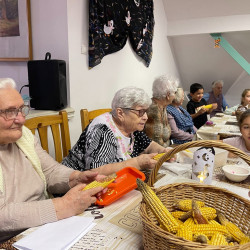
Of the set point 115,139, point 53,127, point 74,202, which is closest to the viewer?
point 74,202

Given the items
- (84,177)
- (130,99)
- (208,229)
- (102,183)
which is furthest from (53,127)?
(208,229)

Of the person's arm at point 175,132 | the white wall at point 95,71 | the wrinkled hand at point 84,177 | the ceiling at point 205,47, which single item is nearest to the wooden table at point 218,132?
the person's arm at point 175,132

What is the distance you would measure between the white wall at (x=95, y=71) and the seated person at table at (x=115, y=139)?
3.34 ft

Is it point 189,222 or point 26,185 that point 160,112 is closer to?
point 26,185

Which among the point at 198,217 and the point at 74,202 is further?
the point at 74,202

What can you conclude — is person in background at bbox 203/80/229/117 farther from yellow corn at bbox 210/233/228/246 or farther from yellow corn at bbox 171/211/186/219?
yellow corn at bbox 210/233/228/246

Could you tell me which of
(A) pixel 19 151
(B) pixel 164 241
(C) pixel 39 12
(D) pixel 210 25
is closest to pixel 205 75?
(D) pixel 210 25

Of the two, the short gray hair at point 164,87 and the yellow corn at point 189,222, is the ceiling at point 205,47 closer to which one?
the short gray hair at point 164,87

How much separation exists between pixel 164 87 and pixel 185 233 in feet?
6.38

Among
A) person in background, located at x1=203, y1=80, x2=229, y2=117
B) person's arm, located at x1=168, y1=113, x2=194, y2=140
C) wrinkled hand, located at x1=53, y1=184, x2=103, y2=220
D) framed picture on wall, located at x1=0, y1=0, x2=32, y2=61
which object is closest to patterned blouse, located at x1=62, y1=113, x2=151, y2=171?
wrinkled hand, located at x1=53, y1=184, x2=103, y2=220

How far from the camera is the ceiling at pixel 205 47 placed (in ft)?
13.5

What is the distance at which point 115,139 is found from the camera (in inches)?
58.4

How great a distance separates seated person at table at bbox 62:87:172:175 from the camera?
1.34 metres

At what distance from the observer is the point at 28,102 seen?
230 cm
